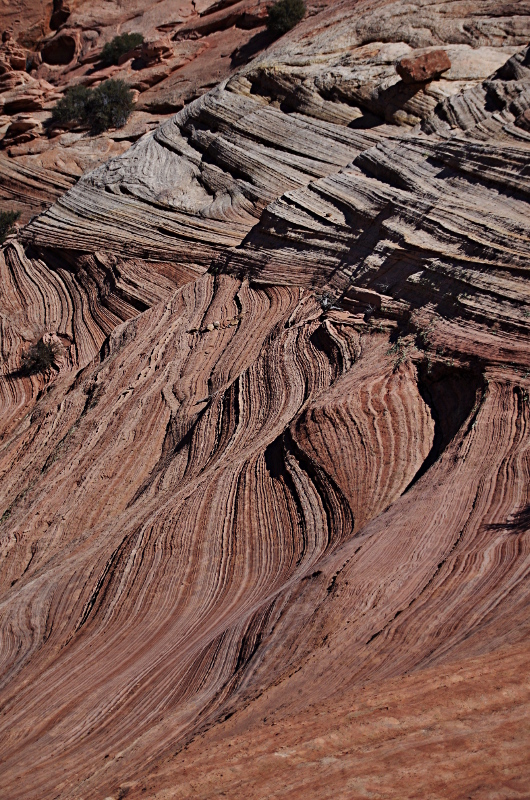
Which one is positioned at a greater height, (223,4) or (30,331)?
(223,4)

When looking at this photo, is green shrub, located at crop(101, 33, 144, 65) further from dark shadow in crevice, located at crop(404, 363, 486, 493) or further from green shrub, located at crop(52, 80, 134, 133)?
dark shadow in crevice, located at crop(404, 363, 486, 493)

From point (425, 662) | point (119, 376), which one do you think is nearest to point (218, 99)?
point (119, 376)

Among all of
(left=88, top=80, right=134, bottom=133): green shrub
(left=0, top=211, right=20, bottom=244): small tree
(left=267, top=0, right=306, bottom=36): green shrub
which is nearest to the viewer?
(left=0, top=211, right=20, bottom=244): small tree

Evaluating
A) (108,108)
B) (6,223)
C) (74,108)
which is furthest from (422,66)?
(74,108)

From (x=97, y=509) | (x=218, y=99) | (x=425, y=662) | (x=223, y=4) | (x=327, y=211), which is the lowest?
(x=97, y=509)

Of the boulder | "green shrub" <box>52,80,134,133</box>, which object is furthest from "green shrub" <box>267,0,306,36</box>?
the boulder

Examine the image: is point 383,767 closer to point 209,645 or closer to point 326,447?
point 209,645
